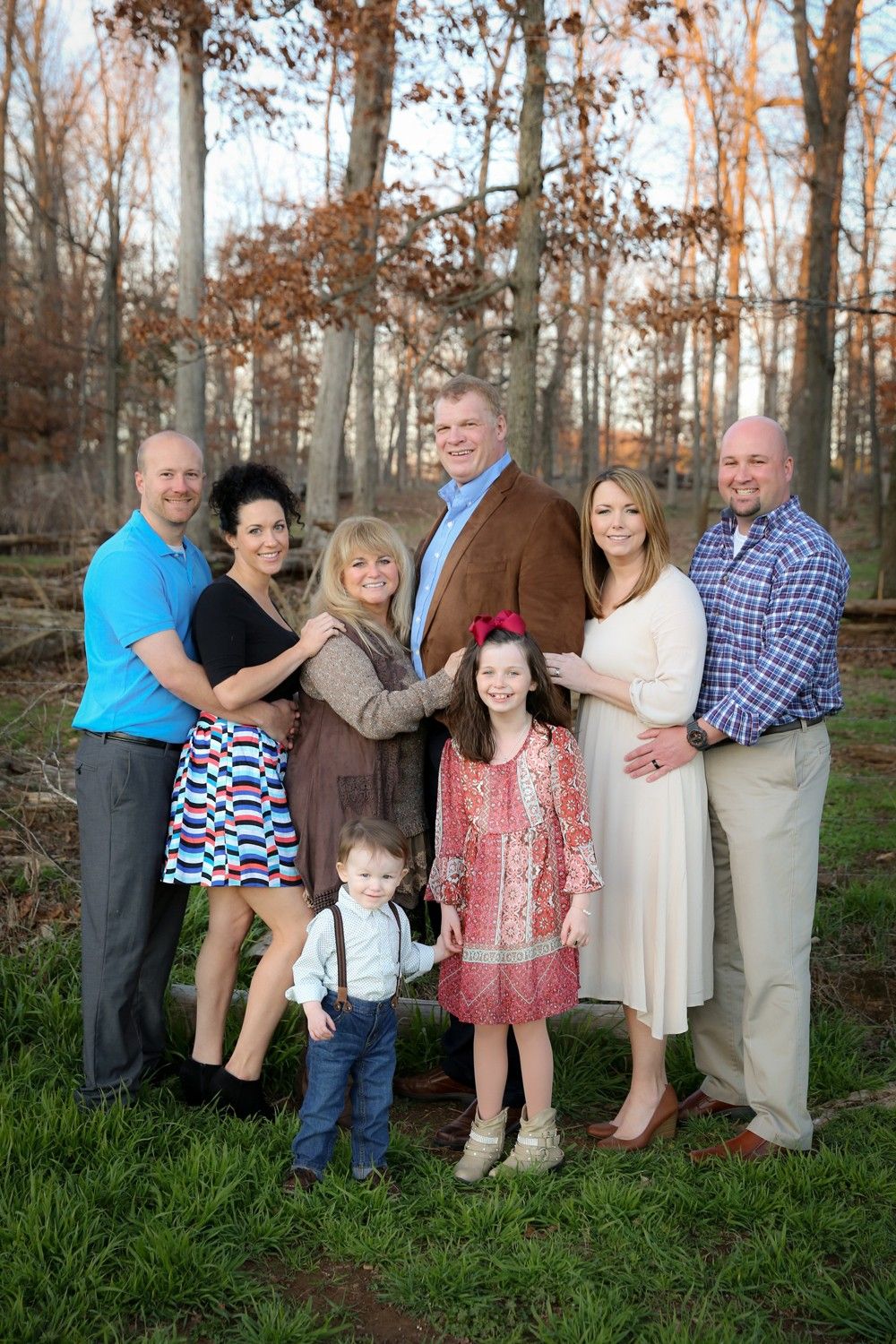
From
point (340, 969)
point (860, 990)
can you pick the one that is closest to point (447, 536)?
point (340, 969)

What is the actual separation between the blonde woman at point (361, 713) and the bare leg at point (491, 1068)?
56cm

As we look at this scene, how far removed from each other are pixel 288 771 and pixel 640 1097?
169 cm

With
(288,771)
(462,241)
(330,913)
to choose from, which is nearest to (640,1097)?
(330,913)

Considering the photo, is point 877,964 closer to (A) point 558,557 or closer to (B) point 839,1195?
(B) point 839,1195

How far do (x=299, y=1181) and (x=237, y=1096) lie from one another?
21.3 inches

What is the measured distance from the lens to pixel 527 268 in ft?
27.6

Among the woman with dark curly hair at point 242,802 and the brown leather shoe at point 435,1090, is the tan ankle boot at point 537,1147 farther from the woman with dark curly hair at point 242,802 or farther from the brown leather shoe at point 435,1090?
the woman with dark curly hair at point 242,802

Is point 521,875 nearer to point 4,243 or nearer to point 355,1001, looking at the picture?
point 355,1001

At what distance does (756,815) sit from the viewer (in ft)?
12.4

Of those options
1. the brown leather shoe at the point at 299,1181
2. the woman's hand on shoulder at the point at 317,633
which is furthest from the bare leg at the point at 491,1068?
the woman's hand on shoulder at the point at 317,633

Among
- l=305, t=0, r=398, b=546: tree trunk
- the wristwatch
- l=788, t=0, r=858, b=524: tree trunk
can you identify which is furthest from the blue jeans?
l=788, t=0, r=858, b=524: tree trunk

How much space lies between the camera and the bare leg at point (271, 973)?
12.7ft

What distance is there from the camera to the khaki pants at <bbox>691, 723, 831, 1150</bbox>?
373 cm

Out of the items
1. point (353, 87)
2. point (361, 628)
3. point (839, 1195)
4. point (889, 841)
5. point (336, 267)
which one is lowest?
point (839, 1195)
